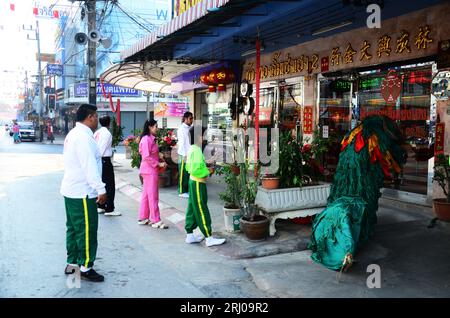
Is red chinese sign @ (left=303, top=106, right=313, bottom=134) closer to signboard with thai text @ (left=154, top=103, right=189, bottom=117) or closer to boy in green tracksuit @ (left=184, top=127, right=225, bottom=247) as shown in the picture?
boy in green tracksuit @ (left=184, top=127, right=225, bottom=247)

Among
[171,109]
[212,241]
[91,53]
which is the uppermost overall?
[91,53]

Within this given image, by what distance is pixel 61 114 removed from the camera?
173ft

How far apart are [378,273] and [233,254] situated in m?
1.76

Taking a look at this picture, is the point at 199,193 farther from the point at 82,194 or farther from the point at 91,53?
the point at 91,53

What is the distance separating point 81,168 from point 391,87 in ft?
18.5

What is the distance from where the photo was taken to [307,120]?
9711 millimetres

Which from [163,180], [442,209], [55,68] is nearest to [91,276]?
[442,209]

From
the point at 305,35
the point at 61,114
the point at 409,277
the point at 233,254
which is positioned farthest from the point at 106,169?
the point at 61,114

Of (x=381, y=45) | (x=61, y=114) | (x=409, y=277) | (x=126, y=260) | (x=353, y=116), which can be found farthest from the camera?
(x=61, y=114)

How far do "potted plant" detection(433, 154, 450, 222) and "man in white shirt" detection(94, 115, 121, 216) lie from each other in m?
5.37

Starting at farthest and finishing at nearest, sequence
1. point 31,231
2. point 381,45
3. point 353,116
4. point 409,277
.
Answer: point 353,116 → point 381,45 → point 31,231 → point 409,277

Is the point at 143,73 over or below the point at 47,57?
below

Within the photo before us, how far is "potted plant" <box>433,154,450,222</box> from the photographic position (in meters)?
6.28
